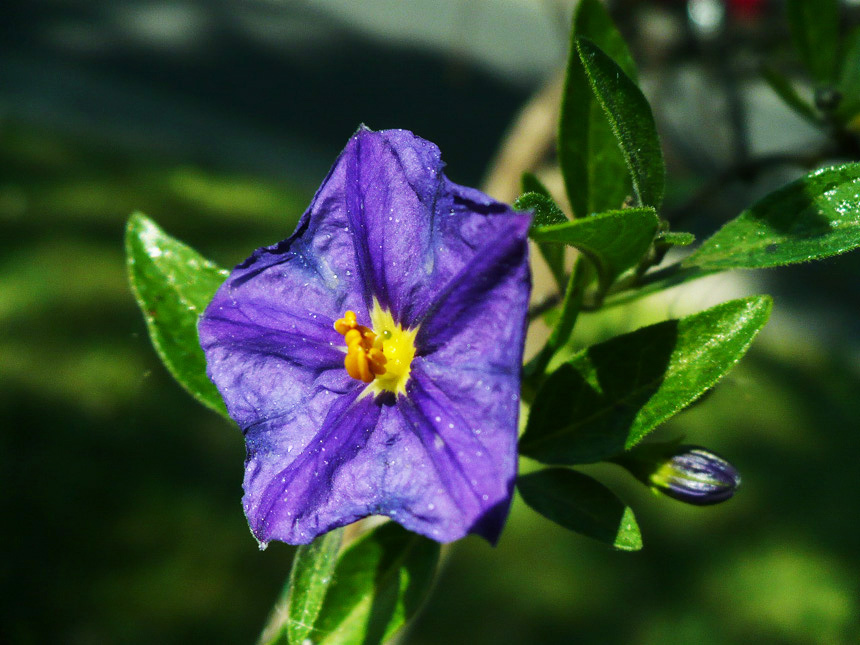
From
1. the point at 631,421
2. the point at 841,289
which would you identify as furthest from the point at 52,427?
the point at 841,289

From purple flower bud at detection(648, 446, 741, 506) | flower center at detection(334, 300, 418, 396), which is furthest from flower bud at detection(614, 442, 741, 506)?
flower center at detection(334, 300, 418, 396)

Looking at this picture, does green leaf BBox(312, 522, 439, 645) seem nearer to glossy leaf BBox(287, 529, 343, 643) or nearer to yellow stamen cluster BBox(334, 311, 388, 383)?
glossy leaf BBox(287, 529, 343, 643)

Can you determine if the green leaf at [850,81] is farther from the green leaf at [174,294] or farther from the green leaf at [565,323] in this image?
the green leaf at [174,294]

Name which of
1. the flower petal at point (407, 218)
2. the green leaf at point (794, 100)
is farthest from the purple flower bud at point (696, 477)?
the green leaf at point (794, 100)

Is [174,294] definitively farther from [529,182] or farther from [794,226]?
[794,226]

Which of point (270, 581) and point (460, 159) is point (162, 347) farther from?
point (460, 159)

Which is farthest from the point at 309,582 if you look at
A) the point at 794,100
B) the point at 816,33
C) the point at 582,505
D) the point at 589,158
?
the point at 816,33
